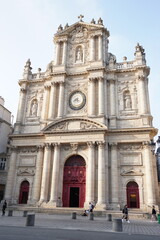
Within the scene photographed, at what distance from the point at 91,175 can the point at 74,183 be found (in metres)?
3.11

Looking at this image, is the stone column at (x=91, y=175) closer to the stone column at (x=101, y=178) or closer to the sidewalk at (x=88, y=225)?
the stone column at (x=101, y=178)

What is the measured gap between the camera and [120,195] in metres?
24.9

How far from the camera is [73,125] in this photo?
2792 cm

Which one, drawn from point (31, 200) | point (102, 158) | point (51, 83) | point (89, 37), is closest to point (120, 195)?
point (102, 158)

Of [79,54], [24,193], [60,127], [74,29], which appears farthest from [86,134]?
[74,29]

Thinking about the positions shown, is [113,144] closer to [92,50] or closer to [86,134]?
[86,134]

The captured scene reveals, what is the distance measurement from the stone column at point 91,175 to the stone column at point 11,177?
10356 millimetres

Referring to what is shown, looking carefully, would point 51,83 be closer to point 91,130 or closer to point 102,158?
point 91,130

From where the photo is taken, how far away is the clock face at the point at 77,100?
3033 cm

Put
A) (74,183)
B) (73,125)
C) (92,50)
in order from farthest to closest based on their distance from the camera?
(92,50)
(73,125)
(74,183)

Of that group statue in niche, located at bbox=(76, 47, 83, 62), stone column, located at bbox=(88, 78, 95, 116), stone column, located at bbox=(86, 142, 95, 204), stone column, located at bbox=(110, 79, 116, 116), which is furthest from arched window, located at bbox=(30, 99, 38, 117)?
stone column, located at bbox=(110, 79, 116, 116)

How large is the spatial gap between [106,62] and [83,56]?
13.0 feet

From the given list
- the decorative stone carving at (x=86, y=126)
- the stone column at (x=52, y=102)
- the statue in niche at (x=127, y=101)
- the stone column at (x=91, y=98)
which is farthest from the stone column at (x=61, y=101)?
the statue in niche at (x=127, y=101)

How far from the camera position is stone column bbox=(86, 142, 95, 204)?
80.0 ft
